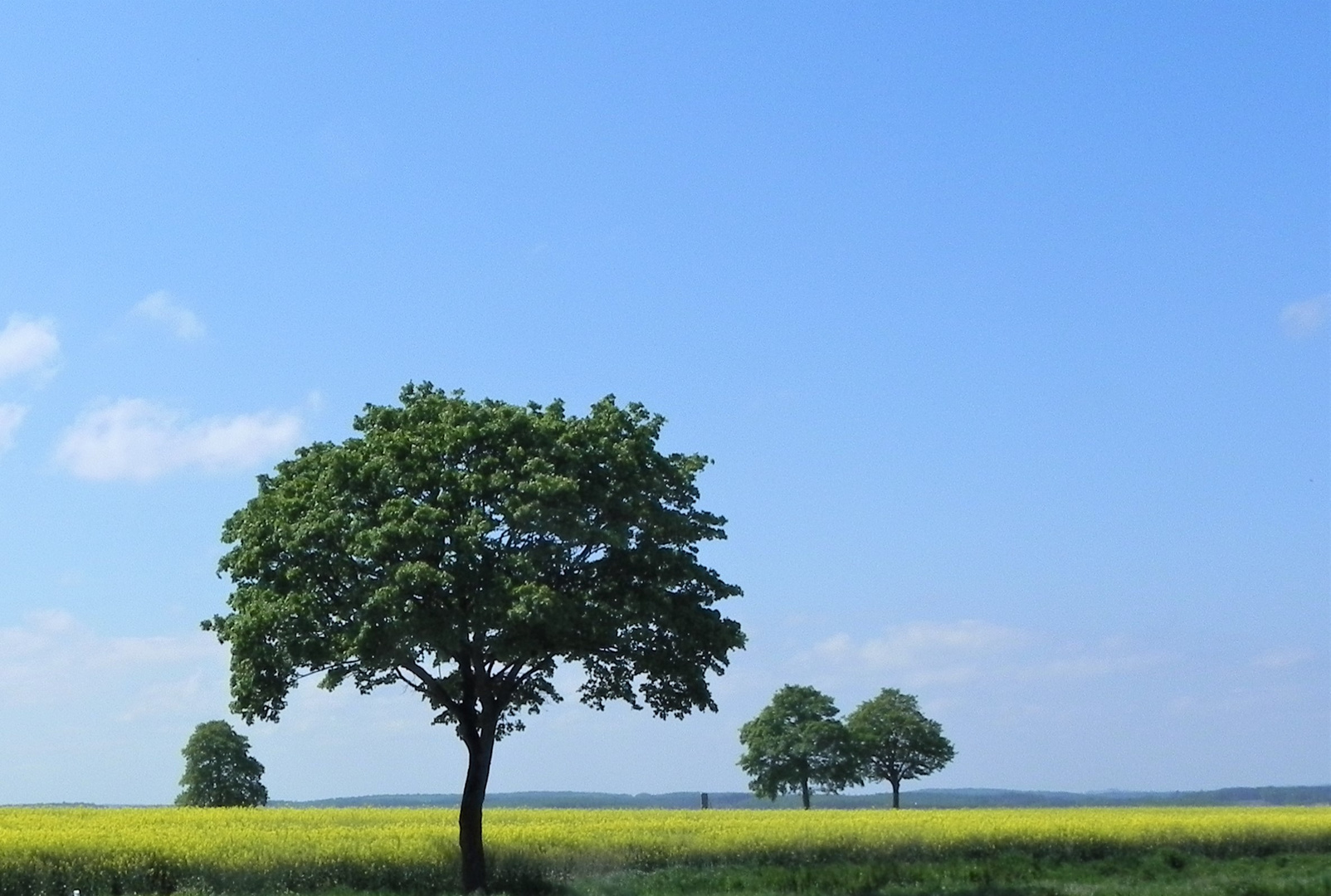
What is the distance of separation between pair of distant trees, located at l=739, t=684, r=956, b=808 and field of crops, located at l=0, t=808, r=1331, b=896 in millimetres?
35613

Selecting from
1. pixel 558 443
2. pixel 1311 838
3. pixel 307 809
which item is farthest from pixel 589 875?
pixel 1311 838

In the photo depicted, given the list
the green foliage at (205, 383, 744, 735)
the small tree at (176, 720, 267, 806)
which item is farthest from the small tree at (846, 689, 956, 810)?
the green foliage at (205, 383, 744, 735)

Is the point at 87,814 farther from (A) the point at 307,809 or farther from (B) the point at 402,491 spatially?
(B) the point at 402,491

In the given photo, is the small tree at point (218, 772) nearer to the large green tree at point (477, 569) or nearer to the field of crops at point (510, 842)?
the field of crops at point (510, 842)

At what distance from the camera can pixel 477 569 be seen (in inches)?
1156

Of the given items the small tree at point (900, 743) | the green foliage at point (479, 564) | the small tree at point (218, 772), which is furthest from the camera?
the small tree at point (900, 743)

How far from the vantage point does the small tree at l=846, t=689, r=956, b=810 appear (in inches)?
3597

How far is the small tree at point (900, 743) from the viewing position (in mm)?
91375

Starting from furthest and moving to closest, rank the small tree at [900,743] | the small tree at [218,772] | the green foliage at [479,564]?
the small tree at [900,743]
the small tree at [218,772]
the green foliage at [479,564]

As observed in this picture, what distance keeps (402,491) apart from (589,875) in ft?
34.0

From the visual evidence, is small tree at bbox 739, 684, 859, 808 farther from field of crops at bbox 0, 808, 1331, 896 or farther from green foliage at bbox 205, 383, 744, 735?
green foliage at bbox 205, 383, 744, 735

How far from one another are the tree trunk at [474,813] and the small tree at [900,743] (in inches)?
2461

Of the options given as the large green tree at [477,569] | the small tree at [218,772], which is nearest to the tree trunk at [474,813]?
the large green tree at [477,569]

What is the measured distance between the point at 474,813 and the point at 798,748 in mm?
59763
